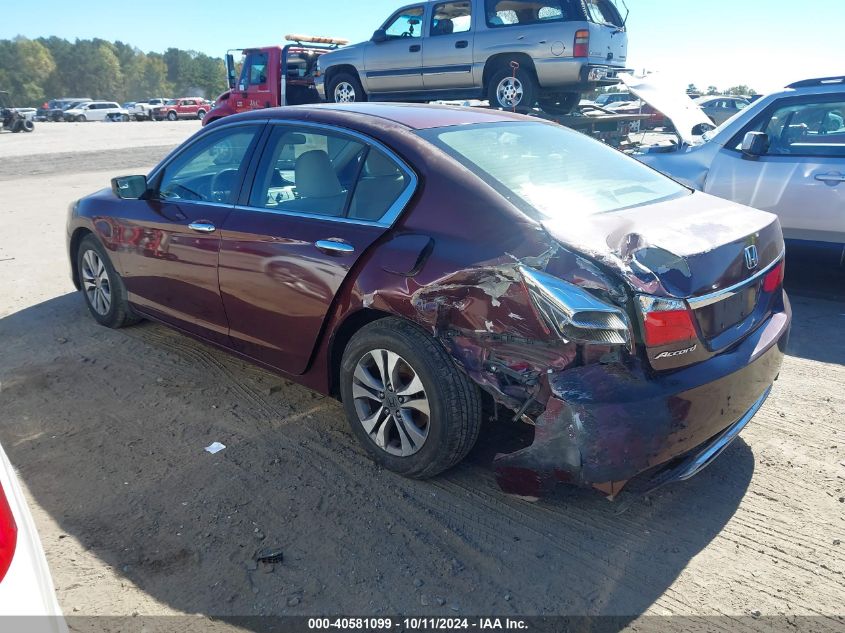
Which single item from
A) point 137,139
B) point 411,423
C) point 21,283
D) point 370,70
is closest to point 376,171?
point 411,423

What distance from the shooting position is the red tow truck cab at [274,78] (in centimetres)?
1412

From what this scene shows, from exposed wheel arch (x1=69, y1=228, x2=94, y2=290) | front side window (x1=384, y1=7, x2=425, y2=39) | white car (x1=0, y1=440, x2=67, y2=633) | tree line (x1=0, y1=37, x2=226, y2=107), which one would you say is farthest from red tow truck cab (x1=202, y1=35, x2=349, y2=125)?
tree line (x1=0, y1=37, x2=226, y2=107)

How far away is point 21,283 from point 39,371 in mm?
2541

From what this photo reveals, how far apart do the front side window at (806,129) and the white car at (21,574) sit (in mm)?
5954

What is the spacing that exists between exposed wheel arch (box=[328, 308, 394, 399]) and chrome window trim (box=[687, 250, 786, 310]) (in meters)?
1.29

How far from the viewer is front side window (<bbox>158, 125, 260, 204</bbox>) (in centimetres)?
392

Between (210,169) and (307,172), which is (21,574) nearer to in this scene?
(307,172)

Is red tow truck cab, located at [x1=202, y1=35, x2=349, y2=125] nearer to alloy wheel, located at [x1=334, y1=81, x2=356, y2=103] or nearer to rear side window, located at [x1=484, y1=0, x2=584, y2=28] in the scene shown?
alloy wheel, located at [x1=334, y1=81, x2=356, y2=103]

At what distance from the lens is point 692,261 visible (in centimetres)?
260

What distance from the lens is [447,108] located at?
12.5 ft

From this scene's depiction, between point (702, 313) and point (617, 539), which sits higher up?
point (702, 313)

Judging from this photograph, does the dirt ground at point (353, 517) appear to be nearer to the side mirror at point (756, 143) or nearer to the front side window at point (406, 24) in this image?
Answer: the side mirror at point (756, 143)

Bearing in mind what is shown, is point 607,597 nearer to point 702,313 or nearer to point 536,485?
point 536,485

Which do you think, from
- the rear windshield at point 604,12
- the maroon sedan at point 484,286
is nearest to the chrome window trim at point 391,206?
the maroon sedan at point 484,286
